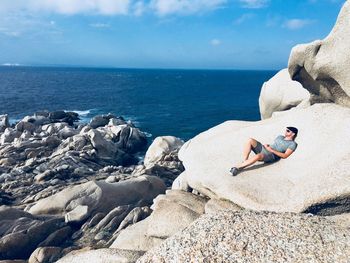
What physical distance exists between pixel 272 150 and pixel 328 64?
3739 millimetres

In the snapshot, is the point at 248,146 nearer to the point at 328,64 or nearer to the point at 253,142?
the point at 253,142

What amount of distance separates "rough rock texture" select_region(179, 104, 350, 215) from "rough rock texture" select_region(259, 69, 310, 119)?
3853 mm

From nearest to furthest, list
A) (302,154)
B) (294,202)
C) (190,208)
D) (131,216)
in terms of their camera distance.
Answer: (294,202)
(302,154)
(190,208)
(131,216)

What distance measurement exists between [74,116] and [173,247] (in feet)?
179

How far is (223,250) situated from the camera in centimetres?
730

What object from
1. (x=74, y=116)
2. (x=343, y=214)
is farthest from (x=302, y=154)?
(x=74, y=116)

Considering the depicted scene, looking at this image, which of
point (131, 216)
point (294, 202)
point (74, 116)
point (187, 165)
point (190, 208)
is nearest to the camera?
point (294, 202)

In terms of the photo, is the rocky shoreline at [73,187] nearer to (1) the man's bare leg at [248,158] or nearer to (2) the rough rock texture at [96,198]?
(2) the rough rock texture at [96,198]

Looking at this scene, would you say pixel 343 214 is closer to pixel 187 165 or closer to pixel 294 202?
pixel 294 202

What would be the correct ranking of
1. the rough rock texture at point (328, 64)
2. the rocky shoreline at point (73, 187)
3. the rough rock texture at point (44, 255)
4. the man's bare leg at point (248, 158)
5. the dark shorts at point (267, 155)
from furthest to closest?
the rocky shoreline at point (73, 187) < the rough rock texture at point (44, 255) < the dark shorts at point (267, 155) < the man's bare leg at point (248, 158) < the rough rock texture at point (328, 64)

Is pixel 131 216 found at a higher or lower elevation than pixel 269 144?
lower

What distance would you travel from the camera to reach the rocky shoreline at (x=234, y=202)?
24.8ft

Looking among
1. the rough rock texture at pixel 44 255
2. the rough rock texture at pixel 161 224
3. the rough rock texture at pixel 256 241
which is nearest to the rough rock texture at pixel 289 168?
the rough rock texture at pixel 161 224

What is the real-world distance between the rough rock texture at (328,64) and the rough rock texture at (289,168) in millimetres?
764
